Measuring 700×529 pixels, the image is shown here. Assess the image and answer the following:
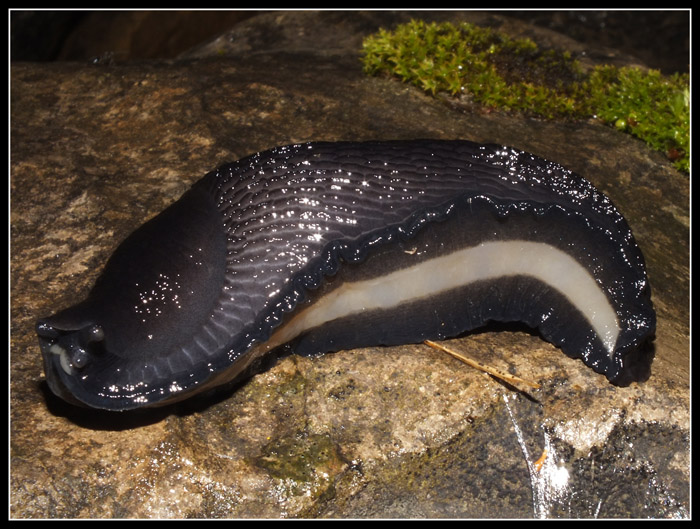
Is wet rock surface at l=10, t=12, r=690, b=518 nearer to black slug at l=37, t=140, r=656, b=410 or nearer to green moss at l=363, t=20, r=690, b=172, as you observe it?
black slug at l=37, t=140, r=656, b=410

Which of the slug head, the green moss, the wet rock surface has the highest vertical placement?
the green moss

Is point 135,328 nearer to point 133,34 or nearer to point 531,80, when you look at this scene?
point 531,80

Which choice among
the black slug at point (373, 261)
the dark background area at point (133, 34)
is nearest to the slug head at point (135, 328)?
the black slug at point (373, 261)

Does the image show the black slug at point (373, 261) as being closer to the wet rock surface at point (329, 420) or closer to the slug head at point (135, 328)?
the slug head at point (135, 328)

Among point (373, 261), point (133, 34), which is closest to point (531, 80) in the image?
point (373, 261)

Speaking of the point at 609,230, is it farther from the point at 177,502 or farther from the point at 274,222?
the point at 177,502

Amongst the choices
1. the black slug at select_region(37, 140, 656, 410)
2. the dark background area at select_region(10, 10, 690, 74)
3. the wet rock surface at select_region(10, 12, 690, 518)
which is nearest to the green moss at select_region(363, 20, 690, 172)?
the wet rock surface at select_region(10, 12, 690, 518)
